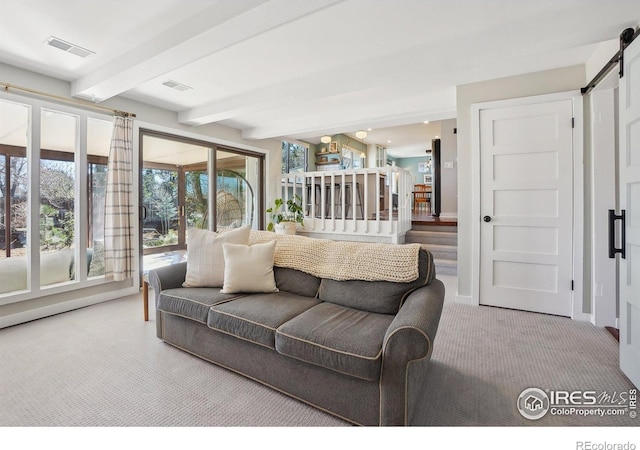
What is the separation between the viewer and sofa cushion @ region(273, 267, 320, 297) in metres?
2.37

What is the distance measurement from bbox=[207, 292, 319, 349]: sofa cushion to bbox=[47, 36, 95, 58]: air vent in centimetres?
251

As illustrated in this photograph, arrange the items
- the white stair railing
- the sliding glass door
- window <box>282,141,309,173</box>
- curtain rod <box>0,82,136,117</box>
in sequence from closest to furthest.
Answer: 1. curtain rod <box>0,82,136,117</box>
2. the sliding glass door
3. the white stair railing
4. window <box>282,141,309,173</box>

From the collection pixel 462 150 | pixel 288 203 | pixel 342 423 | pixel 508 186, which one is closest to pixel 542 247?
pixel 508 186

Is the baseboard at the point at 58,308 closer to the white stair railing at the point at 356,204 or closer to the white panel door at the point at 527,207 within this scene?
the white stair railing at the point at 356,204

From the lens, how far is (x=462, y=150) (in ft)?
11.4

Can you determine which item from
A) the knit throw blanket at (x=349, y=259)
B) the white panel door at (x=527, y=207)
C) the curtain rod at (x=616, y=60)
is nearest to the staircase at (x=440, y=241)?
the white panel door at (x=527, y=207)

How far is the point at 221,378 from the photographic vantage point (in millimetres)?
2004

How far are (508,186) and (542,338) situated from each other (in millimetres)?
1489

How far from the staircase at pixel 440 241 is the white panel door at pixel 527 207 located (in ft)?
4.84

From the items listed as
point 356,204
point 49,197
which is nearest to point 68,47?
point 49,197

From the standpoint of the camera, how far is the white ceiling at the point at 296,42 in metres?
2.12

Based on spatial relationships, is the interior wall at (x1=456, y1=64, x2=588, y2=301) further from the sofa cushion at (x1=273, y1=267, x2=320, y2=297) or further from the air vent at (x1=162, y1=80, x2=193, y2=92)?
the air vent at (x1=162, y1=80, x2=193, y2=92)

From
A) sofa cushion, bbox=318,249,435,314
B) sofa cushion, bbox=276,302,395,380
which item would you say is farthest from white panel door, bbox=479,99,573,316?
sofa cushion, bbox=276,302,395,380

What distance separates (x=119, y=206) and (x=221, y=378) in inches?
106
